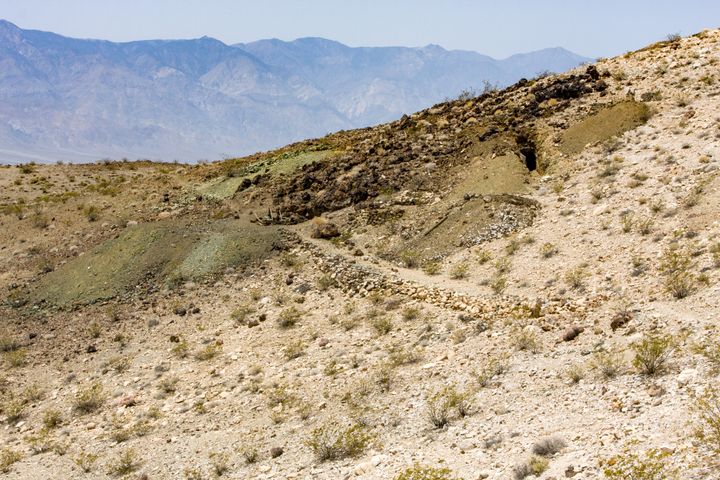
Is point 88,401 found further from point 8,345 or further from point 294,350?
point 8,345

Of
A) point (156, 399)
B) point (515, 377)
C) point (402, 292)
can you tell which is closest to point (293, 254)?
point (402, 292)

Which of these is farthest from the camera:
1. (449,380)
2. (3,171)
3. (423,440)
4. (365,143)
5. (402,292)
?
(3,171)

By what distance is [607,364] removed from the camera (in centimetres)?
960

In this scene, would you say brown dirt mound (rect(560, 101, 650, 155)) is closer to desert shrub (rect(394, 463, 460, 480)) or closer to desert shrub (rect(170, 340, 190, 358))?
desert shrub (rect(170, 340, 190, 358))

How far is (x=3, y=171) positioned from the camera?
39031 millimetres

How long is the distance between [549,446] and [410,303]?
756 centimetres

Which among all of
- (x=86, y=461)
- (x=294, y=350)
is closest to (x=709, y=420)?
(x=294, y=350)

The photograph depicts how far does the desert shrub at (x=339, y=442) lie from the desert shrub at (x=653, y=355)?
4471 millimetres

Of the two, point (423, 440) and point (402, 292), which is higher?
point (402, 292)

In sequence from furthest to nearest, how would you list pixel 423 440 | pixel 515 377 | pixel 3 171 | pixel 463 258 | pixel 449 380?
pixel 3 171 < pixel 463 258 < pixel 449 380 < pixel 515 377 < pixel 423 440

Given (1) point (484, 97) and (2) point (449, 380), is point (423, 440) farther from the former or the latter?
(1) point (484, 97)

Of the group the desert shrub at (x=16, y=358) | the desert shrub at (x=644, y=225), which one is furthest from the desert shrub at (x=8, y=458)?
the desert shrub at (x=644, y=225)

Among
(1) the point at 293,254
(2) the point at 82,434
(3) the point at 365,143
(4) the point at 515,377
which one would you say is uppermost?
(3) the point at 365,143

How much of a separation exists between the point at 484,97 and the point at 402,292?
663 inches
